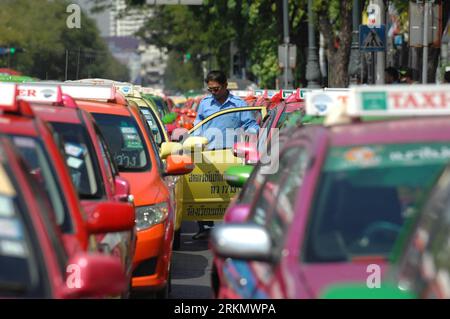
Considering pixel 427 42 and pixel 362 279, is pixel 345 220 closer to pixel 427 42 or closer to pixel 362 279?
pixel 362 279

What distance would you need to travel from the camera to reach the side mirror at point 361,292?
5551mm

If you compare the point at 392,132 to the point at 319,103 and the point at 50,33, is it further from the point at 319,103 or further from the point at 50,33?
the point at 50,33

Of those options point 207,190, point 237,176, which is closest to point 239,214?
point 237,176

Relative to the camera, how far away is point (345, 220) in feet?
19.8

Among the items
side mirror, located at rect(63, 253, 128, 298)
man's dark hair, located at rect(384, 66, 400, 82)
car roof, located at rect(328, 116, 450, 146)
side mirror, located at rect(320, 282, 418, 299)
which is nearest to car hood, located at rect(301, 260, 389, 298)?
side mirror, located at rect(320, 282, 418, 299)

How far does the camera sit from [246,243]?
5703 mm

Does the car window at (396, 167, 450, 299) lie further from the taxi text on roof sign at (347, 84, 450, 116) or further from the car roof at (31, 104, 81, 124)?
the car roof at (31, 104, 81, 124)

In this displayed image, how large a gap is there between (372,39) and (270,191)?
61.0ft

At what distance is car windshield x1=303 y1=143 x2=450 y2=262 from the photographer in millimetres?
5953

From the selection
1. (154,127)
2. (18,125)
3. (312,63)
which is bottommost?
(312,63)

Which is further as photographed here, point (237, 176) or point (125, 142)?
point (125, 142)

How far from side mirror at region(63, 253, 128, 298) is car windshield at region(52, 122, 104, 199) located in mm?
2853

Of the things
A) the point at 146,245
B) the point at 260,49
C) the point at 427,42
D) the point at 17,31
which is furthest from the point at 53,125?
the point at 260,49

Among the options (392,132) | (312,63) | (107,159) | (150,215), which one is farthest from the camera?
(312,63)
